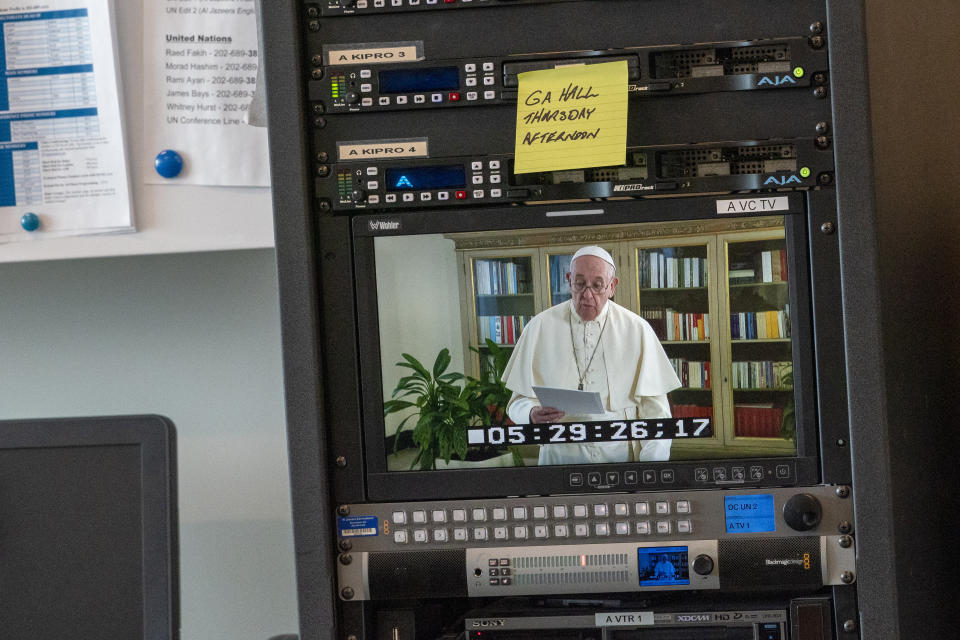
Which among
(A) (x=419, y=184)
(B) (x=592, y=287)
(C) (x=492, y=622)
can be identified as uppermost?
(A) (x=419, y=184)

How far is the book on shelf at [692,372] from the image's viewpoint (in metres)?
0.79

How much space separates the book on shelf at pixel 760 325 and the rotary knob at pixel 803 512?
15 centimetres

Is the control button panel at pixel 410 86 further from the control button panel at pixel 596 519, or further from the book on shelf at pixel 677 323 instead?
the control button panel at pixel 596 519

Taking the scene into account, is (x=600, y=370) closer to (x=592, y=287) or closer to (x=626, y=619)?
(x=592, y=287)

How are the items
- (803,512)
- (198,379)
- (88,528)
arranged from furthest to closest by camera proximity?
(198,379)
(88,528)
(803,512)

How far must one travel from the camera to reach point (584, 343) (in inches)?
31.4

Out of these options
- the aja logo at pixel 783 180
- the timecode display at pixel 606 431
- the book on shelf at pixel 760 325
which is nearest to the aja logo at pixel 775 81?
the aja logo at pixel 783 180

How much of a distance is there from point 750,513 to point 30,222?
35.0 inches

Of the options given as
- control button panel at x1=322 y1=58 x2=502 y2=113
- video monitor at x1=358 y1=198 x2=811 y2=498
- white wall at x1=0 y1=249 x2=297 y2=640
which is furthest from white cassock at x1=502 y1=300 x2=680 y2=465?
white wall at x1=0 y1=249 x2=297 y2=640

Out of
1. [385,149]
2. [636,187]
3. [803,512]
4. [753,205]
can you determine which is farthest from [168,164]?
[803,512]

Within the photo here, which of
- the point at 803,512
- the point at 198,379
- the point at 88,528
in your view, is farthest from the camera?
the point at 198,379

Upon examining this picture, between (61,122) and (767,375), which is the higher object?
(61,122)

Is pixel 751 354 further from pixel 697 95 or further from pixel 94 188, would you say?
pixel 94 188

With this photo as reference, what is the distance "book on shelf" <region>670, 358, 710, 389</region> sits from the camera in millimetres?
786
